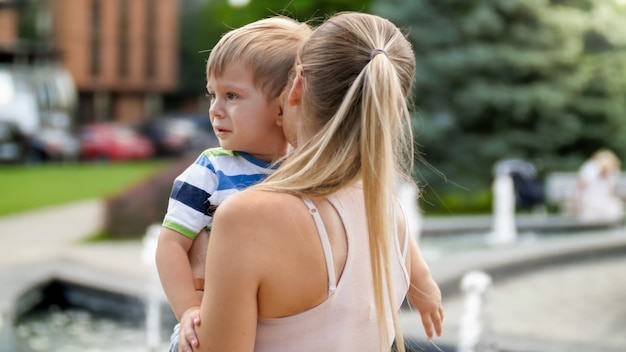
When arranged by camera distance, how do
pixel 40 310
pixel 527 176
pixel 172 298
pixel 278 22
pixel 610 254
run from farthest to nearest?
pixel 527 176 → pixel 610 254 → pixel 40 310 → pixel 278 22 → pixel 172 298

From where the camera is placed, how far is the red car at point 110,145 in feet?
127

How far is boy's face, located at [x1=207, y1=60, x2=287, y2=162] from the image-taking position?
2.09 meters

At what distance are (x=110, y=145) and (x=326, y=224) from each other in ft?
125

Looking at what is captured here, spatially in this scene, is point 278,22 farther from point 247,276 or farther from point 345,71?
point 247,276

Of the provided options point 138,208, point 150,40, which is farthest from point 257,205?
point 150,40

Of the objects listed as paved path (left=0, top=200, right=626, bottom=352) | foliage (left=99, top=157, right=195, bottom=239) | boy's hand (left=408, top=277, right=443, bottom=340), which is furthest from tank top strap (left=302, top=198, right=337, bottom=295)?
foliage (left=99, top=157, right=195, bottom=239)

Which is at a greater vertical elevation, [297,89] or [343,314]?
[297,89]

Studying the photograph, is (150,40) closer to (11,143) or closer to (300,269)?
(11,143)

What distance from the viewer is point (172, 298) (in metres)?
2.01

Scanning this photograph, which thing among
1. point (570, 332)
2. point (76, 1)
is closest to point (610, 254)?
point (570, 332)

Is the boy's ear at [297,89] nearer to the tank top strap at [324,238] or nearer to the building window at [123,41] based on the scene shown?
the tank top strap at [324,238]

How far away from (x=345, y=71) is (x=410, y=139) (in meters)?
0.27

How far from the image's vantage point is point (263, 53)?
81.9 inches

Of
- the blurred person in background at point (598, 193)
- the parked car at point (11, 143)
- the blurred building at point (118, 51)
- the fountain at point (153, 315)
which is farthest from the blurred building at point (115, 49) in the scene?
the fountain at point (153, 315)
